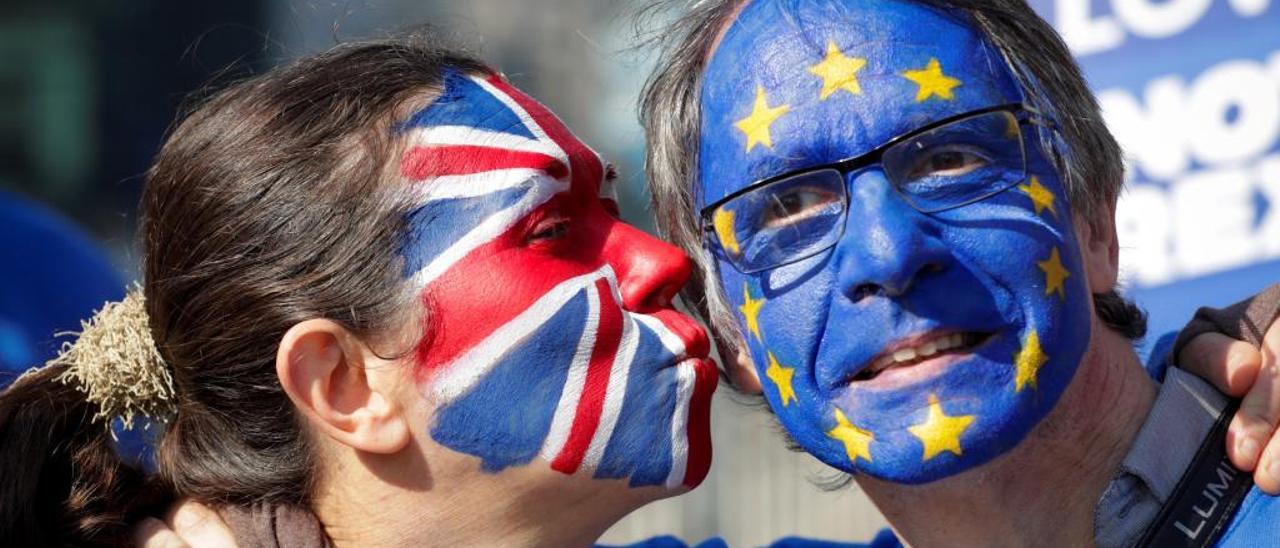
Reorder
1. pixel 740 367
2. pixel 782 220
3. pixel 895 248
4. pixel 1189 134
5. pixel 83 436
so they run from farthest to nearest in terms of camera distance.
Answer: pixel 1189 134 < pixel 740 367 < pixel 83 436 < pixel 782 220 < pixel 895 248

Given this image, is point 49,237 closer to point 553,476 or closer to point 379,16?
point 553,476

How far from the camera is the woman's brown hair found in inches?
109

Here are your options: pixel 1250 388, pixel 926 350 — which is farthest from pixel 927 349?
pixel 1250 388

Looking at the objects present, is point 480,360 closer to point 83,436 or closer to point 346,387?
point 346,387

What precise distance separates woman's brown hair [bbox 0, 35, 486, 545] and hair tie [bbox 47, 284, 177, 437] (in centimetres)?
3

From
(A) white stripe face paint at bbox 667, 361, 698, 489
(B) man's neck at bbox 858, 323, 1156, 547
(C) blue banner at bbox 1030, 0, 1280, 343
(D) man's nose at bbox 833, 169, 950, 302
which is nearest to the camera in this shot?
(D) man's nose at bbox 833, 169, 950, 302

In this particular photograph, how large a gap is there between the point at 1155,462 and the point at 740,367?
0.91 metres

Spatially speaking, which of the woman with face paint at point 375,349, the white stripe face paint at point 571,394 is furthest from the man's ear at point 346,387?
the white stripe face paint at point 571,394

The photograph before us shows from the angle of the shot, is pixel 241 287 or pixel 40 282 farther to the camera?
pixel 40 282

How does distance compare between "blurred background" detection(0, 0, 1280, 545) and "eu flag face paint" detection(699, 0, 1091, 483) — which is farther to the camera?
"blurred background" detection(0, 0, 1280, 545)

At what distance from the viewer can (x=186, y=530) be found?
2.86m

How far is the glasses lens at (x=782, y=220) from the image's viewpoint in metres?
2.65

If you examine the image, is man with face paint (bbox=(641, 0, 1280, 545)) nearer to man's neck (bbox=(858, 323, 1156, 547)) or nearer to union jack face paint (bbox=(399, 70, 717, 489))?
man's neck (bbox=(858, 323, 1156, 547))

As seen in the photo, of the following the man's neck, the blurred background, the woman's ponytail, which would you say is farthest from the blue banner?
the woman's ponytail
